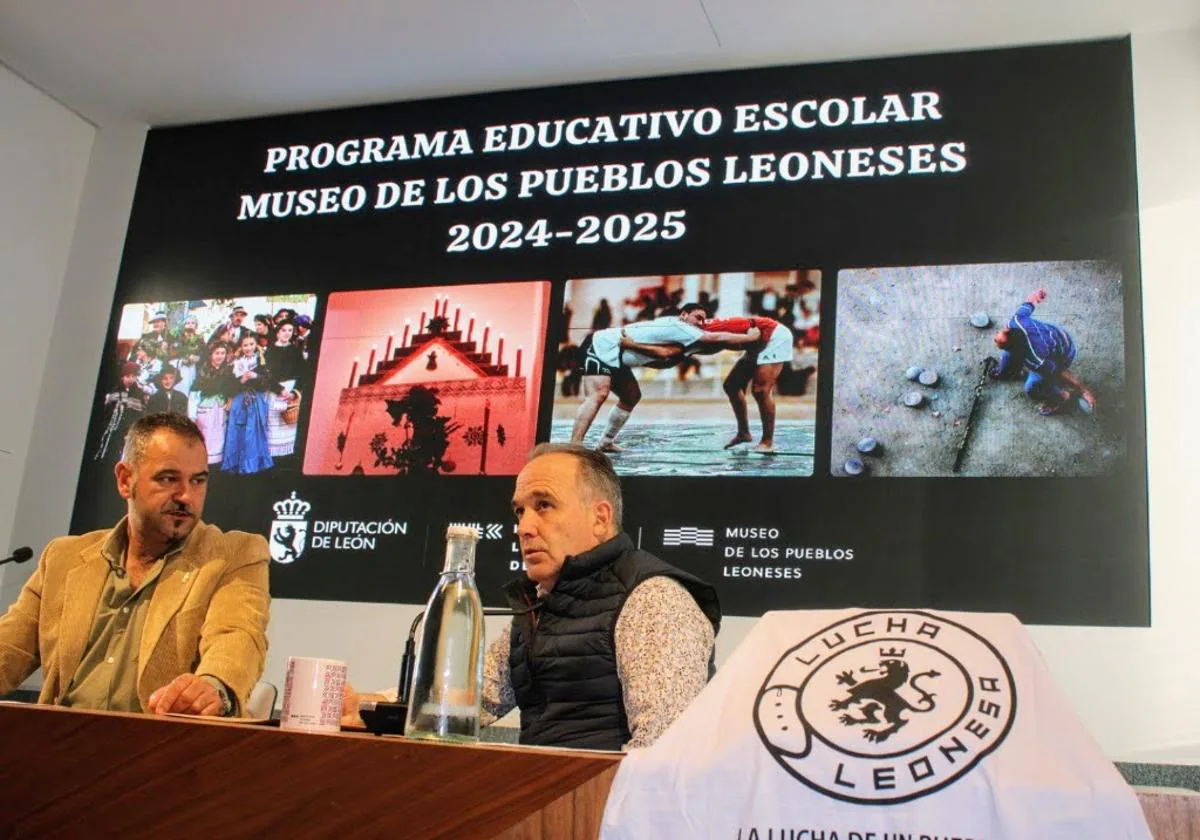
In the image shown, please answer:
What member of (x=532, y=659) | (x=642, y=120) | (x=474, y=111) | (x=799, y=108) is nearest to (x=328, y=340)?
(x=474, y=111)

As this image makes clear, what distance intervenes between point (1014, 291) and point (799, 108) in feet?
2.86

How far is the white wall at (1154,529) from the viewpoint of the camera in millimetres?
2850

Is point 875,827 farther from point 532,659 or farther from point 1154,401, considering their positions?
point 1154,401

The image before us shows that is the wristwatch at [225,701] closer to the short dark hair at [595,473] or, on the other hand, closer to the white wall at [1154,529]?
the short dark hair at [595,473]

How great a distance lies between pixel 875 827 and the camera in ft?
2.44

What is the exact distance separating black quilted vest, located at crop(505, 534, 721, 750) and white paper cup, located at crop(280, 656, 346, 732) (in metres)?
0.76

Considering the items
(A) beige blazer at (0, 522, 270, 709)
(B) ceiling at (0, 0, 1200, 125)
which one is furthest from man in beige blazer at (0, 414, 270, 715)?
(B) ceiling at (0, 0, 1200, 125)

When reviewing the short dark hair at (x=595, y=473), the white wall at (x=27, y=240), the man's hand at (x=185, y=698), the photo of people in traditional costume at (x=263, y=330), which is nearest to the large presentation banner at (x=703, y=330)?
the photo of people in traditional costume at (x=263, y=330)

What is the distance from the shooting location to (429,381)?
12.0ft

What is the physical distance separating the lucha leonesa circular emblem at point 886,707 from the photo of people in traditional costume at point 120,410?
11.4 feet

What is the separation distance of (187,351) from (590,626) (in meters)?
2.31

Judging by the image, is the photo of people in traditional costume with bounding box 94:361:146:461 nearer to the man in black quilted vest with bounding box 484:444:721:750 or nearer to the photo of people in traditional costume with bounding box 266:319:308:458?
the photo of people in traditional costume with bounding box 266:319:308:458

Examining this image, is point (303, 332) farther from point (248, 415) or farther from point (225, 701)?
point (225, 701)

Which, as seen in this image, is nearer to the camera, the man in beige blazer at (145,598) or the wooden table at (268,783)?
the wooden table at (268,783)
